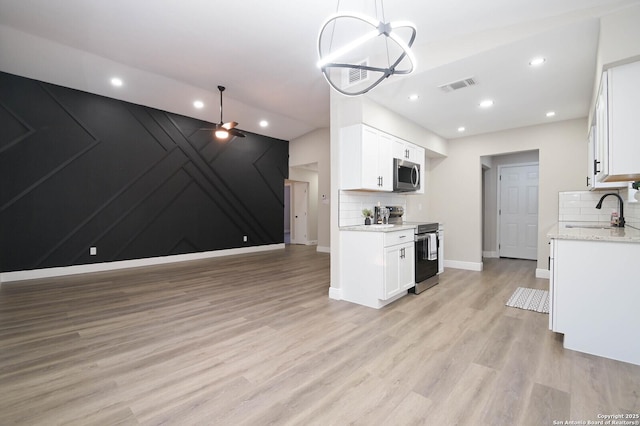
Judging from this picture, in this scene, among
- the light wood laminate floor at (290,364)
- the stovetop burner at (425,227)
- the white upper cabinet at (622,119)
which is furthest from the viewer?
the stovetop burner at (425,227)

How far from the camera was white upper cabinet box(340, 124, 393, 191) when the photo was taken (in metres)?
3.69

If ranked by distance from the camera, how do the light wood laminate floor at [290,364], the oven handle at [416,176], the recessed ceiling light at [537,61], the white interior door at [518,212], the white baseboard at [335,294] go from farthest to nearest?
the white interior door at [518,212]
the oven handle at [416,176]
the white baseboard at [335,294]
the recessed ceiling light at [537,61]
the light wood laminate floor at [290,364]

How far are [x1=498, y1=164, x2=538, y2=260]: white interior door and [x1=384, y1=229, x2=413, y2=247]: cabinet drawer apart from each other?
4.18 m

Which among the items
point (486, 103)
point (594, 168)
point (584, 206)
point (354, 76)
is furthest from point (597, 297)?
point (354, 76)

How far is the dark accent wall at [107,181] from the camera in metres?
4.71

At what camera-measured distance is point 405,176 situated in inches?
177

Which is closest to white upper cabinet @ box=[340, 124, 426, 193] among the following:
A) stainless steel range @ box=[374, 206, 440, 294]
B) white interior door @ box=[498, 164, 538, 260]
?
stainless steel range @ box=[374, 206, 440, 294]

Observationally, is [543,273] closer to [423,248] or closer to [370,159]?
[423,248]

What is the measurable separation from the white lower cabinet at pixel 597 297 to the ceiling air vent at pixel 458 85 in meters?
1.98

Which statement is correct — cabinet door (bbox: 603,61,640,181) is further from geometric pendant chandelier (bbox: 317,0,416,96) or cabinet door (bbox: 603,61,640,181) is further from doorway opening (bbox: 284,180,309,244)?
doorway opening (bbox: 284,180,309,244)

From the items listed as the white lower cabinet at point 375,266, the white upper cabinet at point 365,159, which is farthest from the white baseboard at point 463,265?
the white upper cabinet at point 365,159

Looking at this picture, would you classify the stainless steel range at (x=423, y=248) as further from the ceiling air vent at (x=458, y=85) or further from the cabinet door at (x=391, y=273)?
the ceiling air vent at (x=458, y=85)

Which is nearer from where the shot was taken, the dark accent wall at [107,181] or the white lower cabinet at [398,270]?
the white lower cabinet at [398,270]

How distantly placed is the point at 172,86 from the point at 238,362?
519 cm
